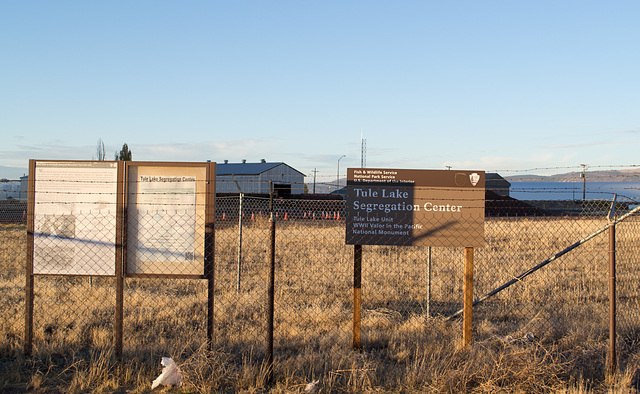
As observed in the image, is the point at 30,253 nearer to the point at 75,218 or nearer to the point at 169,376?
the point at 75,218

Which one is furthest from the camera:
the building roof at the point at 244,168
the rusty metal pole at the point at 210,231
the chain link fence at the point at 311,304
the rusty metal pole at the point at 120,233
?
the building roof at the point at 244,168

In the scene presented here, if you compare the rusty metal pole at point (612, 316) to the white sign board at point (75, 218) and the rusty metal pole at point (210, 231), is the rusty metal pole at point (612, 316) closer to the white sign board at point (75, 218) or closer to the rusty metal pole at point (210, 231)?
the rusty metal pole at point (210, 231)

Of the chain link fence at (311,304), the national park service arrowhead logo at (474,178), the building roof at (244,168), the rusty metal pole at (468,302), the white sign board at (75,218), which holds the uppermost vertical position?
the building roof at (244,168)

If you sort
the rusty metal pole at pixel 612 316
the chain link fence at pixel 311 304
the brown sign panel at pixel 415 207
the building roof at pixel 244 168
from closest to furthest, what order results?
the rusty metal pole at pixel 612 316
the brown sign panel at pixel 415 207
the chain link fence at pixel 311 304
the building roof at pixel 244 168

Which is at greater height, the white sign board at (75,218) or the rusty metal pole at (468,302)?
the white sign board at (75,218)

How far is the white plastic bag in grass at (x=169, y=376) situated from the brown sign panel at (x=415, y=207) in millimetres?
2333

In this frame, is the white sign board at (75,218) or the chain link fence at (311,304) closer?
the white sign board at (75,218)

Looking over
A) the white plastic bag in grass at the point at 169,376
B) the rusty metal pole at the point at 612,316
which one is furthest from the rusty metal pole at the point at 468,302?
the white plastic bag in grass at the point at 169,376

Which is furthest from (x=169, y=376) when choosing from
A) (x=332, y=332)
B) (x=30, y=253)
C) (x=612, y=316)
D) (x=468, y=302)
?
(x=612, y=316)

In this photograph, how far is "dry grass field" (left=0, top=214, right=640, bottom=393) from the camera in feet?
14.9

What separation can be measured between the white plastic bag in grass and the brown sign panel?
2333 mm

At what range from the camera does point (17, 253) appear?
14125 mm

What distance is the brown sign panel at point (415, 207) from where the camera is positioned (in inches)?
214

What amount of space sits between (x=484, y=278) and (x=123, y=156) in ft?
215
